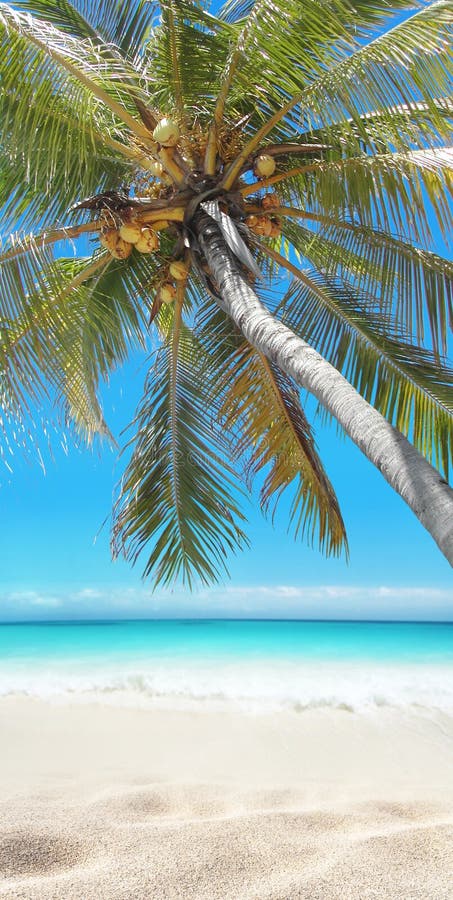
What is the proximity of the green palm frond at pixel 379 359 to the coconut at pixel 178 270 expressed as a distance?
40.7 inches

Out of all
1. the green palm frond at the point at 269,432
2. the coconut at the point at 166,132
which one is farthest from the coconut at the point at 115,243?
the green palm frond at the point at 269,432

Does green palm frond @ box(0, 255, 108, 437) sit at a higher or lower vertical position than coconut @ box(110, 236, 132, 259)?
lower

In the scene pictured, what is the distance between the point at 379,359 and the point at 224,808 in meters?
3.34

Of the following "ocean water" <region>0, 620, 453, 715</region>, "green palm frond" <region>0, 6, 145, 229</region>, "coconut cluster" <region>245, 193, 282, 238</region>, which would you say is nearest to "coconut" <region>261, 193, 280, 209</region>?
"coconut cluster" <region>245, 193, 282, 238</region>

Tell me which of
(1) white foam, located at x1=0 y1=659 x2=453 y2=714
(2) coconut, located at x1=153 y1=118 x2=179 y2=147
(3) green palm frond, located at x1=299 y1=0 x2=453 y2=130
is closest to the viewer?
(3) green palm frond, located at x1=299 y1=0 x2=453 y2=130

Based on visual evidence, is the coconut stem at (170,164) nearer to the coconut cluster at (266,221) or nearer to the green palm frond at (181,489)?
the coconut cluster at (266,221)

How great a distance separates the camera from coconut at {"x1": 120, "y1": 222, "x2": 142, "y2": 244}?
4164 millimetres

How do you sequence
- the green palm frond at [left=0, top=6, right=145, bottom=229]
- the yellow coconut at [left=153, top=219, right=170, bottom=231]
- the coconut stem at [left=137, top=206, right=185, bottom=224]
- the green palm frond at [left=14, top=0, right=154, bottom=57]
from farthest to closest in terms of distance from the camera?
the green palm frond at [left=14, top=0, right=154, bottom=57], the yellow coconut at [left=153, top=219, right=170, bottom=231], the coconut stem at [left=137, top=206, right=185, bottom=224], the green palm frond at [left=0, top=6, right=145, bottom=229]

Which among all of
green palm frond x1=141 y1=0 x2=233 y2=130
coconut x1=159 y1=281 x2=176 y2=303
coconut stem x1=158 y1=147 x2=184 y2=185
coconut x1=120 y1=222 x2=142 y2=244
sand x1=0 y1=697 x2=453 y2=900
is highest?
green palm frond x1=141 y1=0 x2=233 y2=130

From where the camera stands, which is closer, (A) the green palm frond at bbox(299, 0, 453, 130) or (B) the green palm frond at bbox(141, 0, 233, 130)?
(A) the green palm frond at bbox(299, 0, 453, 130)

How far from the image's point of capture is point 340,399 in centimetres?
284

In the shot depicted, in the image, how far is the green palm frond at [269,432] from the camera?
532 centimetres

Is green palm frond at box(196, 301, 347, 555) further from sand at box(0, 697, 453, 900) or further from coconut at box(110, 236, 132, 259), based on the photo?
sand at box(0, 697, 453, 900)

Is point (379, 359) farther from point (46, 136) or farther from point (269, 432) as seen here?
point (46, 136)
